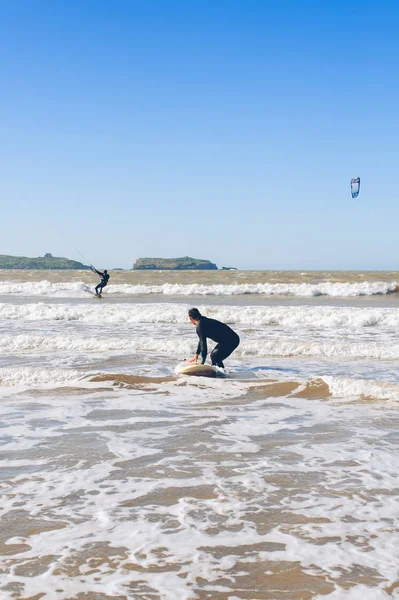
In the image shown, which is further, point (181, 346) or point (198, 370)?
point (181, 346)

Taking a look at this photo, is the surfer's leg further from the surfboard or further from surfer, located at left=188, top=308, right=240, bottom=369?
the surfboard

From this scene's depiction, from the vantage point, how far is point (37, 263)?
152375mm

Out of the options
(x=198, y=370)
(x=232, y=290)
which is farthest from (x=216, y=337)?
(x=232, y=290)

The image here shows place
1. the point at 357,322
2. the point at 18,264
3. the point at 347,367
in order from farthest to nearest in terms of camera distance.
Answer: the point at 18,264 < the point at 357,322 < the point at 347,367

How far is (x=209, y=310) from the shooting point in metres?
24.8

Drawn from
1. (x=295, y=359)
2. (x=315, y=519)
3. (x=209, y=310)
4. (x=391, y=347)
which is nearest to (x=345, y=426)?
(x=315, y=519)

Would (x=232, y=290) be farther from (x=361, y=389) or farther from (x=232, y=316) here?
(x=361, y=389)

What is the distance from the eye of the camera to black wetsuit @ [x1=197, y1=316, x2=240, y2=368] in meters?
11.3

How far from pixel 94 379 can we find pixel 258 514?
666 cm

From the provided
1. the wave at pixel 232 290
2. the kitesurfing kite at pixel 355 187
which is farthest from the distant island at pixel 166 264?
the kitesurfing kite at pixel 355 187

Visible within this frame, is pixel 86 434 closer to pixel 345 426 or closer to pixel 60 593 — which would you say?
pixel 345 426

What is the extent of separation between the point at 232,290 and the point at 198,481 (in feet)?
121

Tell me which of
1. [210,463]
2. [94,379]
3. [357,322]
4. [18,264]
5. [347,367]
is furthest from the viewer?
[18,264]

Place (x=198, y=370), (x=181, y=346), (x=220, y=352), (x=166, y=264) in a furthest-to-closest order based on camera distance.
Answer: (x=166, y=264) → (x=181, y=346) → (x=220, y=352) → (x=198, y=370)
